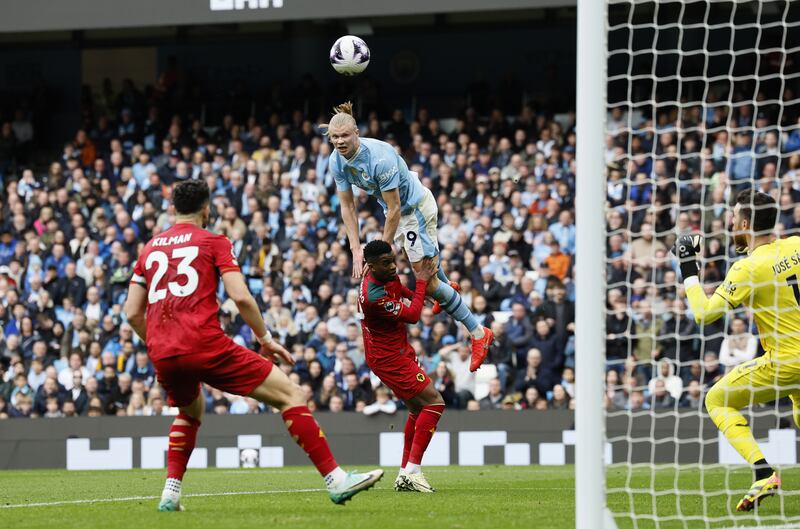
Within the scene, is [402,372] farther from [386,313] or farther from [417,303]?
[417,303]

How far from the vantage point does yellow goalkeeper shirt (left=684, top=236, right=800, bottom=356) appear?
8.76 meters

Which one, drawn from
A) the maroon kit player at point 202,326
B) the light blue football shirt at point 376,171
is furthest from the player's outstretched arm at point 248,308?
the light blue football shirt at point 376,171

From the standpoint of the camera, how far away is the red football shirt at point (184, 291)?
750 centimetres

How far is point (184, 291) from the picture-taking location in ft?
24.7

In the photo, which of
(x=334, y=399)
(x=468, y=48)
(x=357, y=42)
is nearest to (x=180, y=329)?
(x=357, y=42)

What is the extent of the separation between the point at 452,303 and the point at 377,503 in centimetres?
271

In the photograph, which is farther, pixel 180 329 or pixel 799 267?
Result: pixel 799 267

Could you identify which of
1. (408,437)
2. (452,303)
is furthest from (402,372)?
(452,303)

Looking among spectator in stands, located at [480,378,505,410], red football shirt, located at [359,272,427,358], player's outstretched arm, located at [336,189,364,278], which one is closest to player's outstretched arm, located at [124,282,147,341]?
red football shirt, located at [359,272,427,358]

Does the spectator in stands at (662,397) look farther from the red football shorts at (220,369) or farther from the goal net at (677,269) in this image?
the red football shorts at (220,369)

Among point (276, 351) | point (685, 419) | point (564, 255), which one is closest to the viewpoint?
point (276, 351)

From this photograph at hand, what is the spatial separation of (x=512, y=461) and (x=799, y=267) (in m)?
8.90

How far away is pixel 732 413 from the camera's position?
30.5 feet

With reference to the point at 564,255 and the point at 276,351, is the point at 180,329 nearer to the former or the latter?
the point at 276,351
